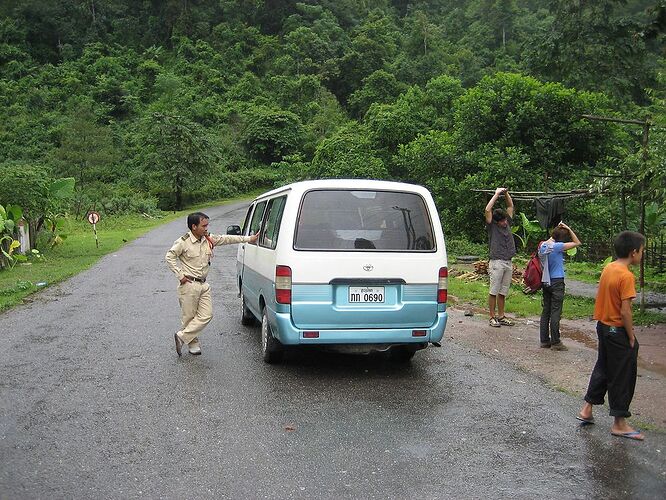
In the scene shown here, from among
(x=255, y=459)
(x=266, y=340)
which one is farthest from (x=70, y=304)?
(x=255, y=459)

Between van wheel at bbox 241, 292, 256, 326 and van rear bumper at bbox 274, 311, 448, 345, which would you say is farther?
van wheel at bbox 241, 292, 256, 326

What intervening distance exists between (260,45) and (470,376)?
2897 inches

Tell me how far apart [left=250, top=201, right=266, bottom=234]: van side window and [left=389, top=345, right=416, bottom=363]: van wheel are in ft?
8.13

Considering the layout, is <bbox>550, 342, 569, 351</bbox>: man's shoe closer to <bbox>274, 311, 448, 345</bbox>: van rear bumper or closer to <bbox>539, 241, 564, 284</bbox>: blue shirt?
<bbox>539, 241, 564, 284</bbox>: blue shirt

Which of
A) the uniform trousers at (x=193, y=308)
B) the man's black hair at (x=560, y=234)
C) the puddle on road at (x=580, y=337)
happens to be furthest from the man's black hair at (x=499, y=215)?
the uniform trousers at (x=193, y=308)

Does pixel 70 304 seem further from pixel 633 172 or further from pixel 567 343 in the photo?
pixel 633 172

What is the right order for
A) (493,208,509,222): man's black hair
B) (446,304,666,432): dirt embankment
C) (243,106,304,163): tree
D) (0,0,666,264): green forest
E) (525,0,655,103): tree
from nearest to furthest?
(446,304,666,432): dirt embankment
(493,208,509,222): man's black hair
(0,0,666,264): green forest
(525,0,655,103): tree
(243,106,304,163): tree

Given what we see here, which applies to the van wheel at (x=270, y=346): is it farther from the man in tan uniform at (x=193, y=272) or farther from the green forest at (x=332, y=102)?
the green forest at (x=332, y=102)

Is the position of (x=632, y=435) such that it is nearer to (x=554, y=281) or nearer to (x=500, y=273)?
(x=554, y=281)

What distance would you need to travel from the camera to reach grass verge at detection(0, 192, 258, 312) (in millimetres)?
→ 13672

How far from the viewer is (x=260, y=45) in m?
74.8

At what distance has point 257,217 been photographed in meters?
8.77

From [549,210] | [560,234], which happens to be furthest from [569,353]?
[549,210]

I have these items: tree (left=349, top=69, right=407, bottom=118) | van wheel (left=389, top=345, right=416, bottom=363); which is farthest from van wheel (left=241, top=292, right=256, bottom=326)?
tree (left=349, top=69, right=407, bottom=118)
